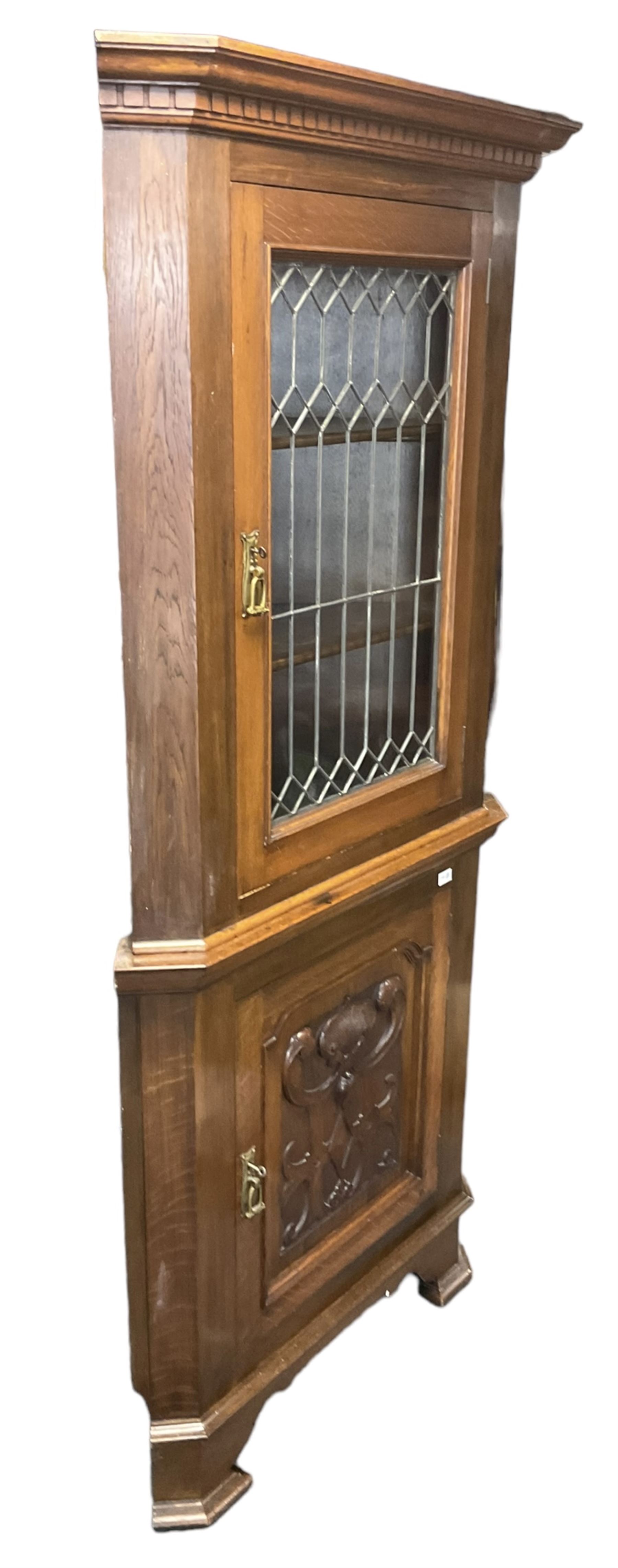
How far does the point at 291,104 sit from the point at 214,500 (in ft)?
1.53

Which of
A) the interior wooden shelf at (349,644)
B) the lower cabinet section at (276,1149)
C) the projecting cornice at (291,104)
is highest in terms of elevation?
the projecting cornice at (291,104)

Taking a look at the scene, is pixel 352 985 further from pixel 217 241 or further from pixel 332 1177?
pixel 217 241

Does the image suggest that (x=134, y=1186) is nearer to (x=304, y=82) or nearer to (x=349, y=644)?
(x=349, y=644)

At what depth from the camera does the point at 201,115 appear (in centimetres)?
146

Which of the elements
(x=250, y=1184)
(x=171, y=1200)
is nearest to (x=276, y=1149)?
(x=250, y=1184)

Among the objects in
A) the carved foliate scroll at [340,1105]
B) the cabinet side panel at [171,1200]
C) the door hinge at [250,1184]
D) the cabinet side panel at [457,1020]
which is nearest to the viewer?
the cabinet side panel at [171,1200]

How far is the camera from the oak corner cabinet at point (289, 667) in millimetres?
1552

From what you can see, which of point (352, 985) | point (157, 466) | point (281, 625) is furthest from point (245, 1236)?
point (157, 466)

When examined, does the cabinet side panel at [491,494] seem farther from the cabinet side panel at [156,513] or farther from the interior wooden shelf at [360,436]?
the cabinet side panel at [156,513]

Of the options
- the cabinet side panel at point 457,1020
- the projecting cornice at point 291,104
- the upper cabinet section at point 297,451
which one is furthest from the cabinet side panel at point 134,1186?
the projecting cornice at point 291,104

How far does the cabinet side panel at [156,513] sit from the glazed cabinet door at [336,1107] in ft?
1.03

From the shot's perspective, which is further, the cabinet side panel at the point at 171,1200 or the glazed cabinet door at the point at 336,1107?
the glazed cabinet door at the point at 336,1107

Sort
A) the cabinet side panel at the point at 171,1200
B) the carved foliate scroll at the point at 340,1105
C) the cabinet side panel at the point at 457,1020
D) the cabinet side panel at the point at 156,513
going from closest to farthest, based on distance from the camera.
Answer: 1. the cabinet side panel at the point at 156,513
2. the cabinet side panel at the point at 171,1200
3. the carved foliate scroll at the point at 340,1105
4. the cabinet side panel at the point at 457,1020

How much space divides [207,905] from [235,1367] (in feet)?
2.73
